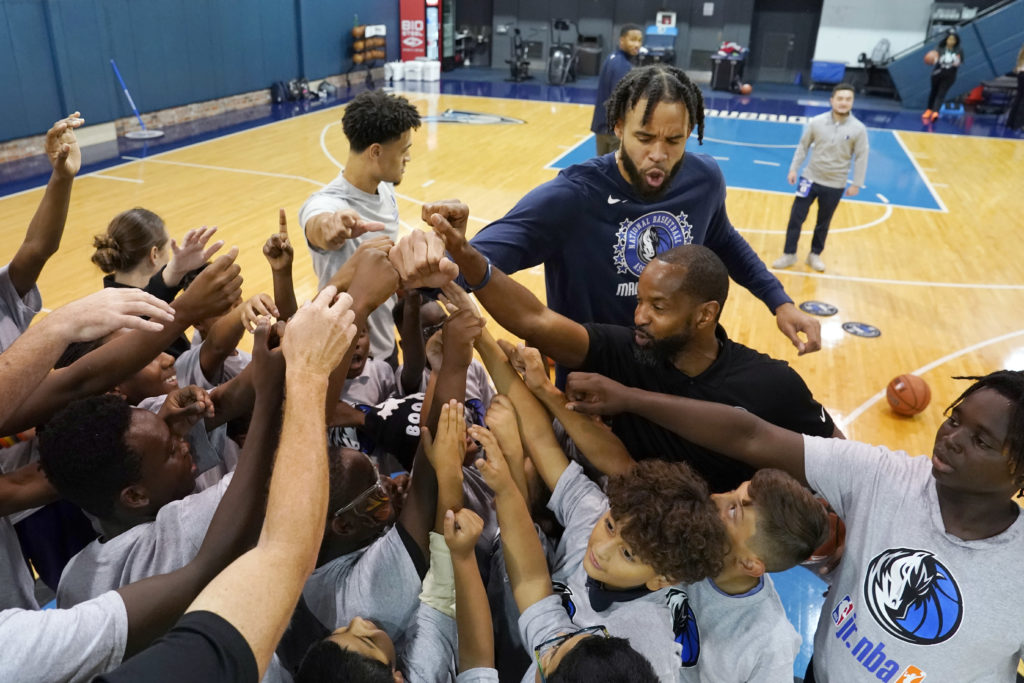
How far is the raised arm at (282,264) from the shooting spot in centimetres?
254

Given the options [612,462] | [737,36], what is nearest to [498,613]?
[612,462]

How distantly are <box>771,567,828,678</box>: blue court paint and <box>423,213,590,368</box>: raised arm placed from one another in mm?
1488

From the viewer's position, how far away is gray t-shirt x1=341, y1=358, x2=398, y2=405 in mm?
2754

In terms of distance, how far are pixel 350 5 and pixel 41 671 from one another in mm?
18102

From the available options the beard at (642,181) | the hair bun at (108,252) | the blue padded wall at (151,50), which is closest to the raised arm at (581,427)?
the beard at (642,181)

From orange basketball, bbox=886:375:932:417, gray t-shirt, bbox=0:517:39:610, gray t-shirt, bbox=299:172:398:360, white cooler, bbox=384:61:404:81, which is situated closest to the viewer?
gray t-shirt, bbox=0:517:39:610

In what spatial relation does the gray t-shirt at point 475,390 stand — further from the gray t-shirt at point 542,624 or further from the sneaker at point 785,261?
the sneaker at point 785,261

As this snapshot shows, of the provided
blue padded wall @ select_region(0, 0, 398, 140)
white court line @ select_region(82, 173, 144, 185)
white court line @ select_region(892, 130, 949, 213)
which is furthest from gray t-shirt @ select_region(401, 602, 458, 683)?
blue padded wall @ select_region(0, 0, 398, 140)

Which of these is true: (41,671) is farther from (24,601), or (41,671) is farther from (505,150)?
(505,150)

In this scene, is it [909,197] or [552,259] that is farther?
[909,197]

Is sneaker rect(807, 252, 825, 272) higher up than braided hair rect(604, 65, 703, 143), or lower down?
lower down

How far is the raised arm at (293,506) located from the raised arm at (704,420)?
2.59 ft

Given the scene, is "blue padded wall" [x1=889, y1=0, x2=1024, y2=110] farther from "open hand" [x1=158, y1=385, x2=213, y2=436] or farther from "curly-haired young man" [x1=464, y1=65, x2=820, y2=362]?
"open hand" [x1=158, y1=385, x2=213, y2=436]

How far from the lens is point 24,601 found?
207cm
